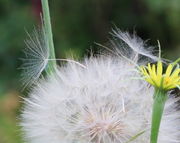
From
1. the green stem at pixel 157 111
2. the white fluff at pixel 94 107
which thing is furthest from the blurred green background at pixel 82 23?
the green stem at pixel 157 111

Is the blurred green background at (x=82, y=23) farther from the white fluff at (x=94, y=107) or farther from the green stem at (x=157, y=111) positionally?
the green stem at (x=157, y=111)

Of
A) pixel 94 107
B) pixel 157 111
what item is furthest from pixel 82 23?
pixel 157 111

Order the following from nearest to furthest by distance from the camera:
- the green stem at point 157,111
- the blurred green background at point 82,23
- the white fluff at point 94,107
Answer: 1. the green stem at point 157,111
2. the white fluff at point 94,107
3. the blurred green background at point 82,23

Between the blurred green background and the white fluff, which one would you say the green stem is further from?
the blurred green background

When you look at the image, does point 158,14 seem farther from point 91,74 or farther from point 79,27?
point 91,74

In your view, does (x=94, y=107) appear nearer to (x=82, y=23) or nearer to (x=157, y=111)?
(x=157, y=111)
